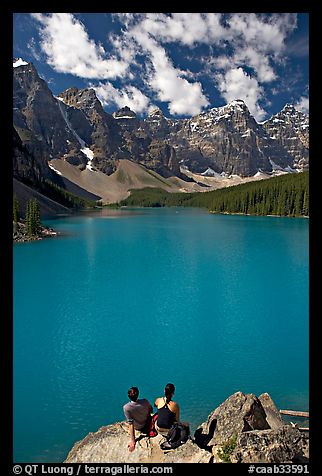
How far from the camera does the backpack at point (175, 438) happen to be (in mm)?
6739

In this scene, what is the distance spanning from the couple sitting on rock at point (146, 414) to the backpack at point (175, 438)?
23 centimetres

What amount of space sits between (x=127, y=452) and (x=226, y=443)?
2.35 m

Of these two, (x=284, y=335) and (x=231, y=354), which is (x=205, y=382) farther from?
(x=284, y=335)

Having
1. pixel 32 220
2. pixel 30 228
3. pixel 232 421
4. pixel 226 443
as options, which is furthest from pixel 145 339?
pixel 32 220

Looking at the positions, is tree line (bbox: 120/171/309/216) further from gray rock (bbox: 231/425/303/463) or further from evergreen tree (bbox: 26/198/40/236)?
gray rock (bbox: 231/425/303/463)

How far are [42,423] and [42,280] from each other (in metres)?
22.2

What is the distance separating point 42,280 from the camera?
3145 cm

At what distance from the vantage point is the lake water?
11570mm

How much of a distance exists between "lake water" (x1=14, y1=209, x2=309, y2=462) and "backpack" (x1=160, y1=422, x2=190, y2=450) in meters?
3.99
